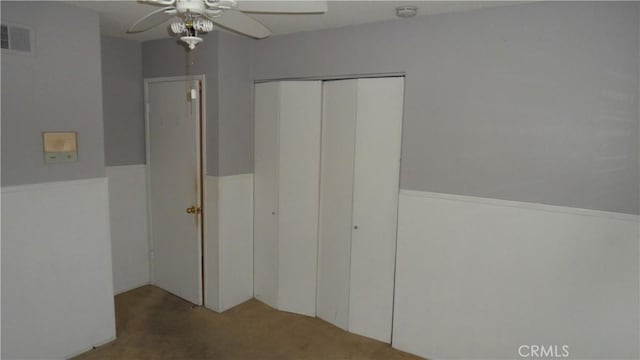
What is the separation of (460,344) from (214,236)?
210cm

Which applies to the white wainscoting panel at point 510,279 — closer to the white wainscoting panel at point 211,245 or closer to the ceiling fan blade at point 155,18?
the white wainscoting panel at point 211,245

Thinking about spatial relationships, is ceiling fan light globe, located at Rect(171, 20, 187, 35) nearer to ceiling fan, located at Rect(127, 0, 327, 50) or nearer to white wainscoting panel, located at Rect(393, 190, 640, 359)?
ceiling fan, located at Rect(127, 0, 327, 50)

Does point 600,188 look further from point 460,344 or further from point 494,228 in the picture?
point 460,344

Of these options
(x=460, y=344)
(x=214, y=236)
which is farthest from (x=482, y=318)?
(x=214, y=236)

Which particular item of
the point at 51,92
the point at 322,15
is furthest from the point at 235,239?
the point at 322,15

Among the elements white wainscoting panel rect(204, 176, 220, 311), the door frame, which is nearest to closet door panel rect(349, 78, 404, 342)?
white wainscoting panel rect(204, 176, 220, 311)

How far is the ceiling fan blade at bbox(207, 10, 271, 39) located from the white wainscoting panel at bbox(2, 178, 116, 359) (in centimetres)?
158

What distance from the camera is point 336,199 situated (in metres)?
3.15

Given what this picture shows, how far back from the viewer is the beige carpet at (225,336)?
2814 mm

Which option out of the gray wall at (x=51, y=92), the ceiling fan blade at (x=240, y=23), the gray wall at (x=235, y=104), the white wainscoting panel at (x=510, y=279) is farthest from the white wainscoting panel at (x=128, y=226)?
the white wainscoting panel at (x=510, y=279)

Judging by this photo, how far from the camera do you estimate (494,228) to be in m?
2.48

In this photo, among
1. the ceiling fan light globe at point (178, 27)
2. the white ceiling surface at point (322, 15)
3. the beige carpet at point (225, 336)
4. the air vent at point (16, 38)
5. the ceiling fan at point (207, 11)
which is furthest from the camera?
the beige carpet at point (225, 336)

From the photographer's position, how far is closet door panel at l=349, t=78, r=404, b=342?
9.31 feet

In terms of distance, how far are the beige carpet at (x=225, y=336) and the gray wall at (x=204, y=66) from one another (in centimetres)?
125
